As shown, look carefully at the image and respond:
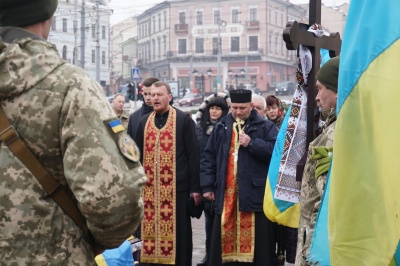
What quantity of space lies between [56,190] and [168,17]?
85185 millimetres

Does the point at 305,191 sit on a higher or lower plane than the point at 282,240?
higher

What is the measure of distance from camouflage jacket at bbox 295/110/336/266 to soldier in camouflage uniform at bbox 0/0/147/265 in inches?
73.1

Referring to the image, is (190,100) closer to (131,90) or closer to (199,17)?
(199,17)

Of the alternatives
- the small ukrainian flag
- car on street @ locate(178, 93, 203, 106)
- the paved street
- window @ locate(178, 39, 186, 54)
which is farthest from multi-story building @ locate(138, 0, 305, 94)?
the small ukrainian flag

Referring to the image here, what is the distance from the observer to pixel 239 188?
669 centimetres

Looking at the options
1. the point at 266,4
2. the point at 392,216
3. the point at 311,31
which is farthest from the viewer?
the point at 266,4

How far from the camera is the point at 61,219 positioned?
2.34m

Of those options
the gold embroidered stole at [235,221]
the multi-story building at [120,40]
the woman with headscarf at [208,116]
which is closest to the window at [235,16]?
the multi-story building at [120,40]

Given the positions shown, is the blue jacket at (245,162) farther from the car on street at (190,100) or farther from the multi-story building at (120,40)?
the multi-story building at (120,40)

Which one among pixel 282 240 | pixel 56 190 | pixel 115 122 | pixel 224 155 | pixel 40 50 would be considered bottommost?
pixel 282 240

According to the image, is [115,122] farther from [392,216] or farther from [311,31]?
[311,31]

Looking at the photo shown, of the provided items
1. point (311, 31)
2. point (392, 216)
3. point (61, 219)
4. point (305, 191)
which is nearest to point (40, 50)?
point (61, 219)

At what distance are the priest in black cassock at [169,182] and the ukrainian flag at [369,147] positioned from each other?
4268mm

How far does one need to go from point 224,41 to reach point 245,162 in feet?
255
